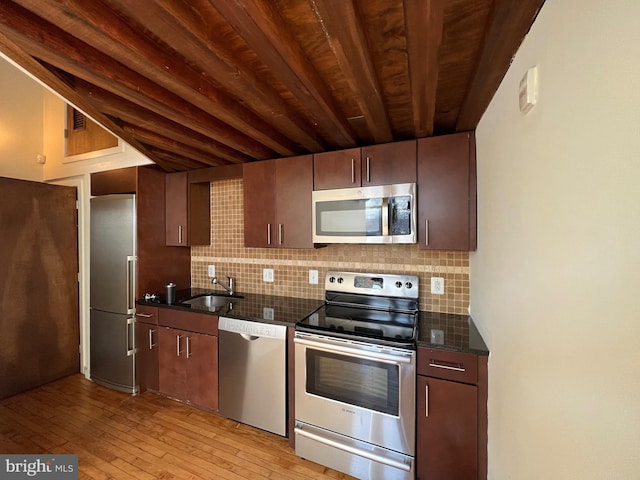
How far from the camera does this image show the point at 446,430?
4.69 feet

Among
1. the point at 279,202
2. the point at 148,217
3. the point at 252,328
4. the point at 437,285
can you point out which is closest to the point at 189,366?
the point at 252,328

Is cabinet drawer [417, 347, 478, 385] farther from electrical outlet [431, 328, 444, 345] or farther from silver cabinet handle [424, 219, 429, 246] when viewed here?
silver cabinet handle [424, 219, 429, 246]

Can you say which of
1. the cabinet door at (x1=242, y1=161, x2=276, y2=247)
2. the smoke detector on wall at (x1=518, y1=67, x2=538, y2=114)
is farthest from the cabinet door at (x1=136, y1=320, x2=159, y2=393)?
the smoke detector on wall at (x1=518, y1=67, x2=538, y2=114)

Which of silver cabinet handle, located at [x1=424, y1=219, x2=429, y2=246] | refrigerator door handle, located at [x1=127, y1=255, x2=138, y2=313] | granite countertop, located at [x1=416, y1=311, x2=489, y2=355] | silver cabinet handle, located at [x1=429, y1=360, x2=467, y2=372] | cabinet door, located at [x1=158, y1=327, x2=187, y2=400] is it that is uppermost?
silver cabinet handle, located at [x1=424, y1=219, x2=429, y2=246]

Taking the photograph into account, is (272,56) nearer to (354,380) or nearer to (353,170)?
(353,170)

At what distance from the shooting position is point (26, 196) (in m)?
2.57

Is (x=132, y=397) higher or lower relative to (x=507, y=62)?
lower

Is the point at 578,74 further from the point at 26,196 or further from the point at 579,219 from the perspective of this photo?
the point at 26,196

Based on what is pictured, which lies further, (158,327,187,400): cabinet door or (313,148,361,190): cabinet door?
(158,327,187,400): cabinet door

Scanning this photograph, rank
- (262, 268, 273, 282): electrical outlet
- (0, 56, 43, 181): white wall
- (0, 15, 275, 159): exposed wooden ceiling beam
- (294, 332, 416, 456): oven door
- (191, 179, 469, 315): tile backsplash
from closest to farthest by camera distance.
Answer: (0, 15, 275, 159): exposed wooden ceiling beam, (294, 332, 416, 456): oven door, (191, 179, 469, 315): tile backsplash, (262, 268, 273, 282): electrical outlet, (0, 56, 43, 181): white wall

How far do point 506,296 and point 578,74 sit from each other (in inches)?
33.2

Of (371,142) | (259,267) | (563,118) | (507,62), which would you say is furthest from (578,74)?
(259,267)

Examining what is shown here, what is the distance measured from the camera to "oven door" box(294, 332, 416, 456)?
4.87ft

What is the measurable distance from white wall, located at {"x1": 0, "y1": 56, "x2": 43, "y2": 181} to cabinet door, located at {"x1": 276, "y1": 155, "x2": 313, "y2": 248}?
3.10 m
